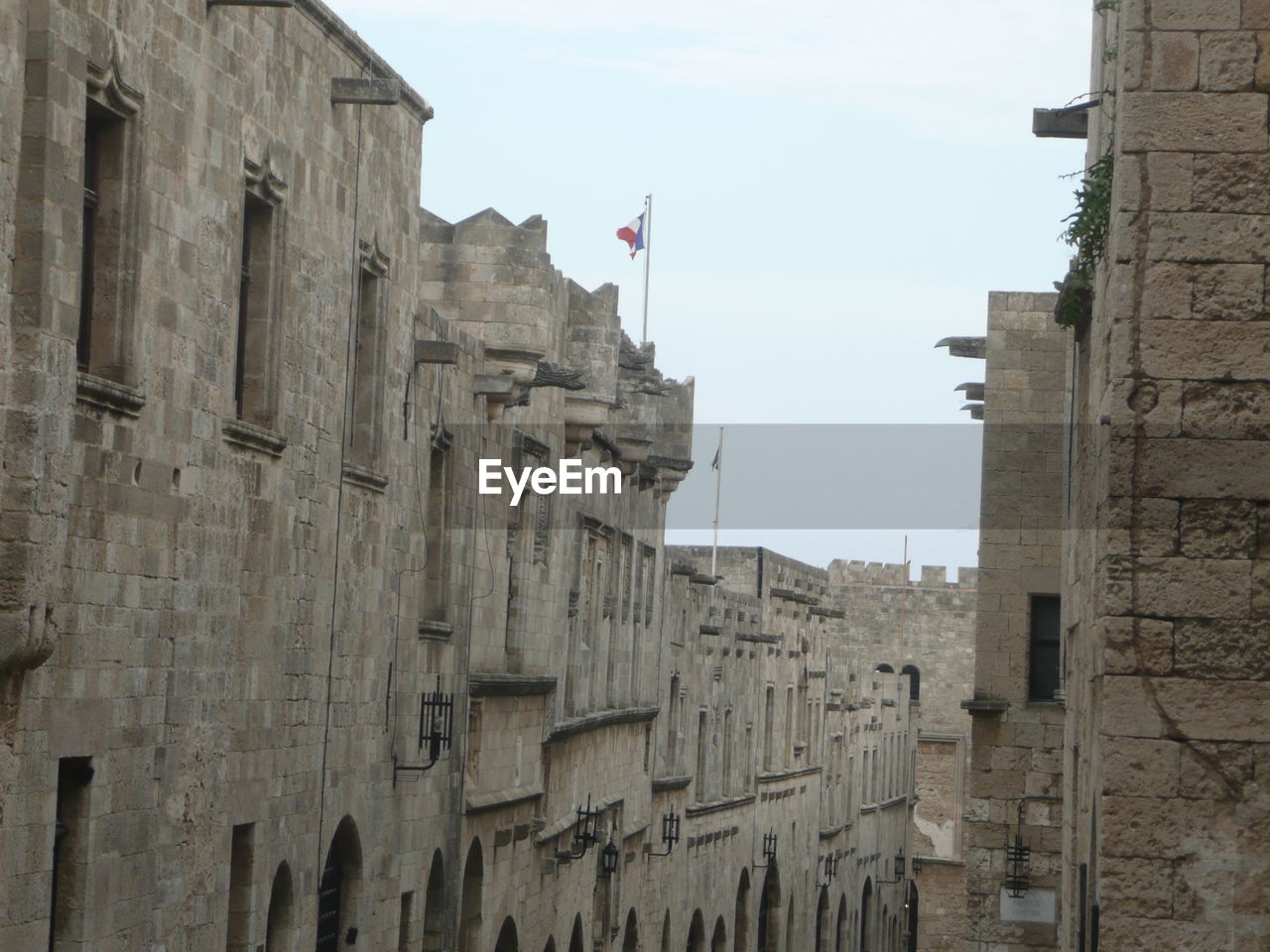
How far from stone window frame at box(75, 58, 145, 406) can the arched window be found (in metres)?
54.6

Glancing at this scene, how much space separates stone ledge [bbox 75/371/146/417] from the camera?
1156 cm

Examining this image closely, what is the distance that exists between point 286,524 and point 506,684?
7263 mm

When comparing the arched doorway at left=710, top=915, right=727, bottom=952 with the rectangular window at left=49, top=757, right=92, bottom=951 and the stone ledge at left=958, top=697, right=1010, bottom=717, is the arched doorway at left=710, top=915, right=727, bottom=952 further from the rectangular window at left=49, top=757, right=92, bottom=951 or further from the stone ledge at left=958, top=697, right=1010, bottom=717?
the rectangular window at left=49, top=757, right=92, bottom=951

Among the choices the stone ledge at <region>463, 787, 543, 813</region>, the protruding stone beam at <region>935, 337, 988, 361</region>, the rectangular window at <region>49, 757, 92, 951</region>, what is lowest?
the stone ledge at <region>463, 787, 543, 813</region>

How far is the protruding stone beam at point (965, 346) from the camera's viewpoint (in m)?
24.0

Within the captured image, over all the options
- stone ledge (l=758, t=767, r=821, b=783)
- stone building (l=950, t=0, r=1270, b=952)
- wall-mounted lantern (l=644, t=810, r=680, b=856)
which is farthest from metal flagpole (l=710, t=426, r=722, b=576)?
stone building (l=950, t=0, r=1270, b=952)

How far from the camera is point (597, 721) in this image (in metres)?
27.5

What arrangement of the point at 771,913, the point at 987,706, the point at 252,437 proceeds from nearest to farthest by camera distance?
1. the point at 252,437
2. the point at 987,706
3. the point at 771,913

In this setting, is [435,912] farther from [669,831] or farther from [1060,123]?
[669,831]

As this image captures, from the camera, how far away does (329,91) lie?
16203 mm

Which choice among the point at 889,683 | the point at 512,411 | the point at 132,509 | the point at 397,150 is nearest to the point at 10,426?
the point at 132,509

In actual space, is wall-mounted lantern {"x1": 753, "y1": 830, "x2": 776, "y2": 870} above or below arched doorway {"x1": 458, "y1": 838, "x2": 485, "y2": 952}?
below

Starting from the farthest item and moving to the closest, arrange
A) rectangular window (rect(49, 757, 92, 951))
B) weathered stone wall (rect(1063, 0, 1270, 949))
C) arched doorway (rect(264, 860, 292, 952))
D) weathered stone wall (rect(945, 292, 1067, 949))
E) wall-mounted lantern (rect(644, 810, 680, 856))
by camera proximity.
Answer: wall-mounted lantern (rect(644, 810, 680, 856)) < weathered stone wall (rect(945, 292, 1067, 949)) < arched doorway (rect(264, 860, 292, 952)) < rectangular window (rect(49, 757, 92, 951)) < weathered stone wall (rect(1063, 0, 1270, 949))

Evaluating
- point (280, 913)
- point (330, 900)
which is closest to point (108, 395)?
point (280, 913)
